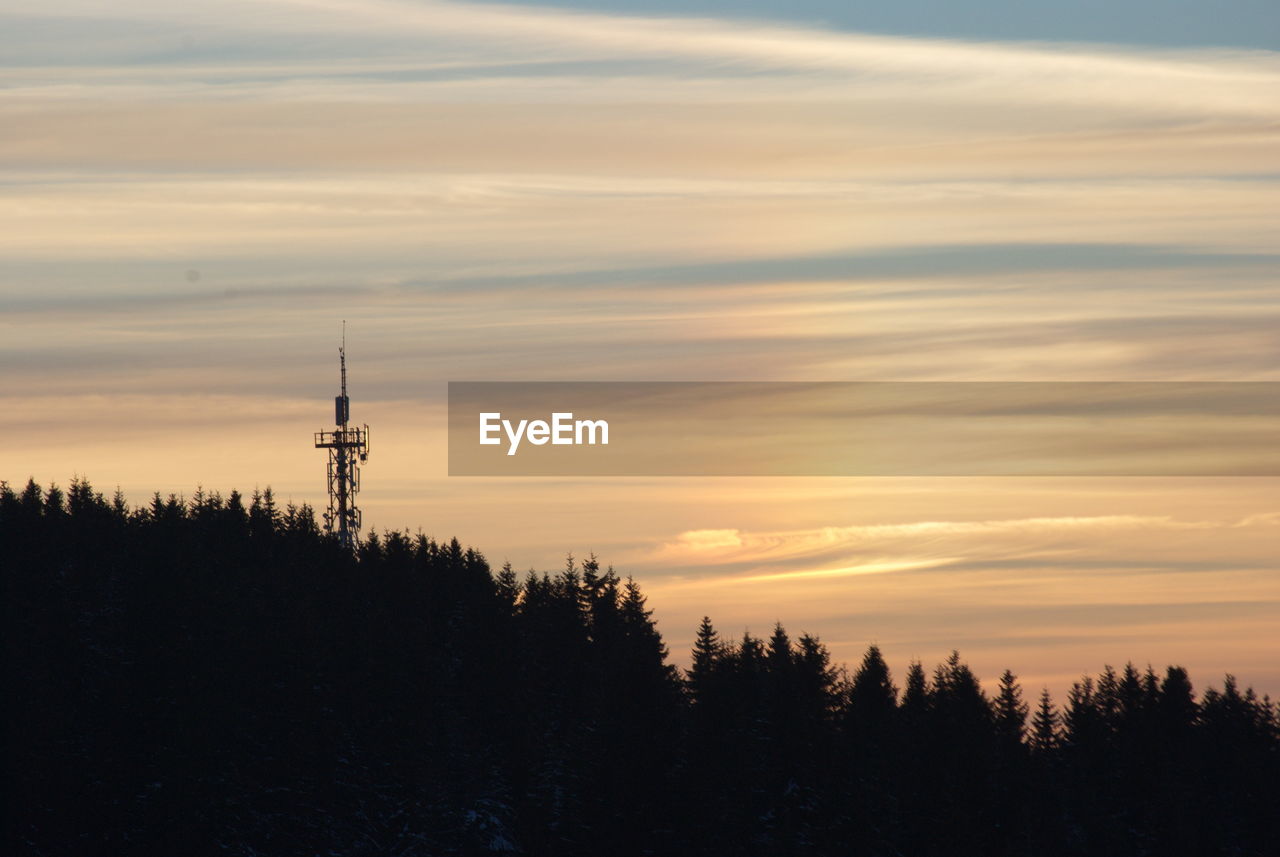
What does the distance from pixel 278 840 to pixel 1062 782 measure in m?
57.7

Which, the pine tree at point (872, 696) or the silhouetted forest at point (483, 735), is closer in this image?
the silhouetted forest at point (483, 735)

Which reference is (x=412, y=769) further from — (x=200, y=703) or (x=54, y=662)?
(x=54, y=662)

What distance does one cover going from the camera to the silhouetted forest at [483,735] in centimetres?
9356

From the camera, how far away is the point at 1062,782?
124 meters

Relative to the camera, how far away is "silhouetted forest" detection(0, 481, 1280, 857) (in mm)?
93562

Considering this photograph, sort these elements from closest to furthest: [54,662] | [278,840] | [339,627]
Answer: [278,840], [54,662], [339,627]

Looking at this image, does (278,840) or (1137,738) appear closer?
(278,840)

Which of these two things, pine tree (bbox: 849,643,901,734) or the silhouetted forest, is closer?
the silhouetted forest

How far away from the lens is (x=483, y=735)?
11350cm

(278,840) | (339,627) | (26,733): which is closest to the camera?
(26,733)

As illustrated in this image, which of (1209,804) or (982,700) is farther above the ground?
(982,700)

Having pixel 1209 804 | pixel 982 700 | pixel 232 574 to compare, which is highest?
pixel 232 574

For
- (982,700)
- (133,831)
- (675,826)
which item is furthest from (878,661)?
(133,831)

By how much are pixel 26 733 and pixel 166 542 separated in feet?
111
